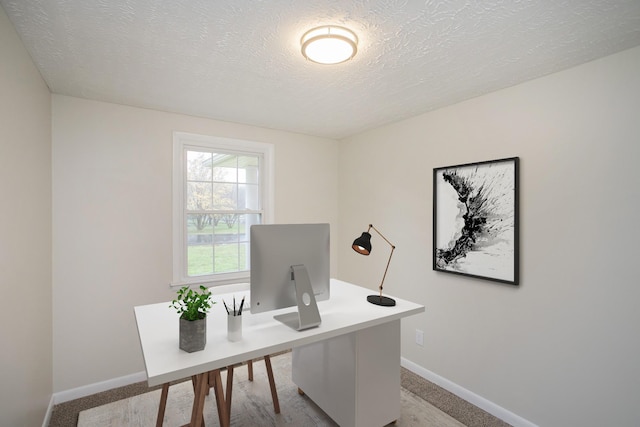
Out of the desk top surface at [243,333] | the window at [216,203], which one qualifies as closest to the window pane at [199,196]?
the window at [216,203]

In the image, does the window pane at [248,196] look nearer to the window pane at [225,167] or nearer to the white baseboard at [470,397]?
the window pane at [225,167]

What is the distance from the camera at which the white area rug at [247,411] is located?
2.24 m

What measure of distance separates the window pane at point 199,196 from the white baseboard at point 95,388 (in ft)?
5.08

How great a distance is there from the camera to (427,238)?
291 centimetres

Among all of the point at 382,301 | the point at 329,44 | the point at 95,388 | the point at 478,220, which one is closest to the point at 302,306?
the point at 382,301

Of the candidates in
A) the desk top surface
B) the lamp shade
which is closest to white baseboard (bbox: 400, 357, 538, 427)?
the desk top surface

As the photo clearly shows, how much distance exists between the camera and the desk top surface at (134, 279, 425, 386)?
1.24m

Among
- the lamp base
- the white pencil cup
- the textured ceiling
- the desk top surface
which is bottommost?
the desk top surface

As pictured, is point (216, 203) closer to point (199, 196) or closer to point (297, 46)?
point (199, 196)

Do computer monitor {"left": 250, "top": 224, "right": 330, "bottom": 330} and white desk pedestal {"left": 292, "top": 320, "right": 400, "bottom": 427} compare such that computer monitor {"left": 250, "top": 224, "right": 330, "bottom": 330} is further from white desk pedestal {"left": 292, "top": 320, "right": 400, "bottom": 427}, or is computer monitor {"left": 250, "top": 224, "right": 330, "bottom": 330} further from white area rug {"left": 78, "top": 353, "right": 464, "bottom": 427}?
white area rug {"left": 78, "top": 353, "right": 464, "bottom": 427}

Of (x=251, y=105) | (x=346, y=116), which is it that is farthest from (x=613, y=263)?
(x=251, y=105)

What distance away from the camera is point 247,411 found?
234 cm

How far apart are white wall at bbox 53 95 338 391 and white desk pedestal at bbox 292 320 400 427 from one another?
68.5 inches

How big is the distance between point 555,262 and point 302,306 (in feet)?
5.62
